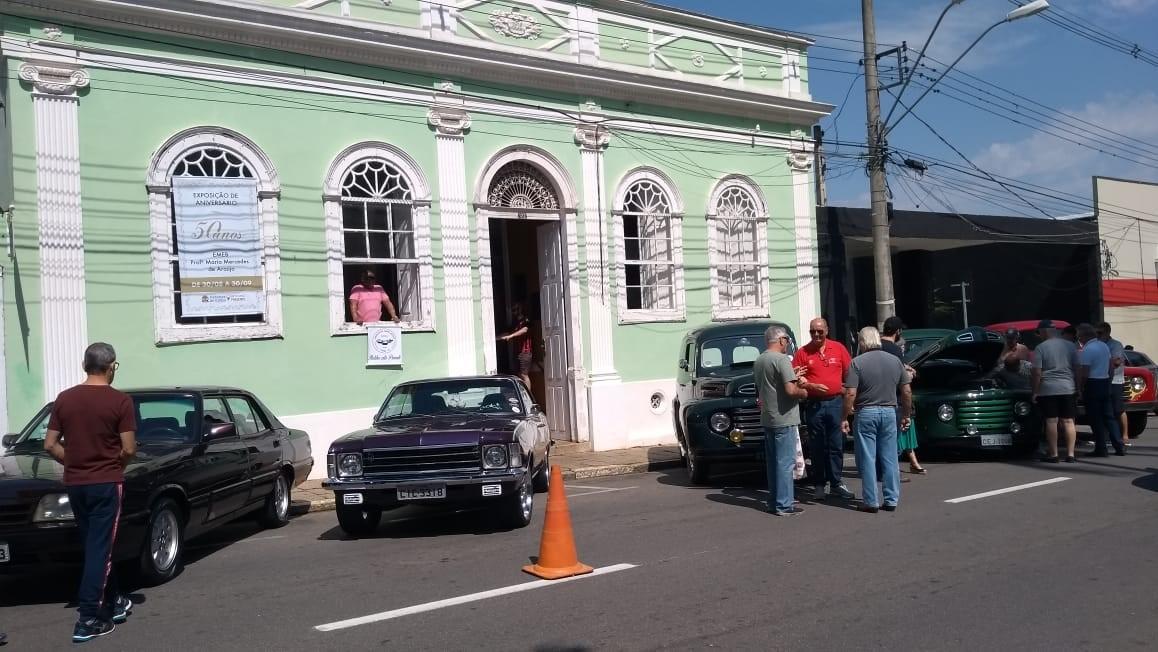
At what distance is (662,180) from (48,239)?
9918 millimetres

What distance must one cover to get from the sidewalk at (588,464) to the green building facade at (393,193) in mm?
505

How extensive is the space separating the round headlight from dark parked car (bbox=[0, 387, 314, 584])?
466 cm

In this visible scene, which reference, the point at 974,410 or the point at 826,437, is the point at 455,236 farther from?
the point at 974,410

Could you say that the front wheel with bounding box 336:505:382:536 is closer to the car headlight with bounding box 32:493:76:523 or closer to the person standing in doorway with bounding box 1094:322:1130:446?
the car headlight with bounding box 32:493:76:523

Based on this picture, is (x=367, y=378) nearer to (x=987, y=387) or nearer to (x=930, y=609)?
(x=987, y=387)

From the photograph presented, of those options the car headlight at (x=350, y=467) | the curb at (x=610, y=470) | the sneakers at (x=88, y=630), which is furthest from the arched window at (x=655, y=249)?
the sneakers at (x=88, y=630)

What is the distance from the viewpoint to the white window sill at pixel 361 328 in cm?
1424

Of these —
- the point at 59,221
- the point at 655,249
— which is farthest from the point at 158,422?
the point at 655,249

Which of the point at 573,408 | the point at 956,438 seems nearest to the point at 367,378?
the point at 573,408

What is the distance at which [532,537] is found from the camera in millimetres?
9016

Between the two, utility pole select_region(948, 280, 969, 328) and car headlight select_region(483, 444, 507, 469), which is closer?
car headlight select_region(483, 444, 507, 469)

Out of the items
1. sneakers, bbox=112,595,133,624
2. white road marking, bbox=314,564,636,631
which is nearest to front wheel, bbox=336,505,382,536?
white road marking, bbox=314,564,636,631

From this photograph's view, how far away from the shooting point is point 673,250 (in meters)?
17.9

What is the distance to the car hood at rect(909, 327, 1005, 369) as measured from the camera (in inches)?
524
